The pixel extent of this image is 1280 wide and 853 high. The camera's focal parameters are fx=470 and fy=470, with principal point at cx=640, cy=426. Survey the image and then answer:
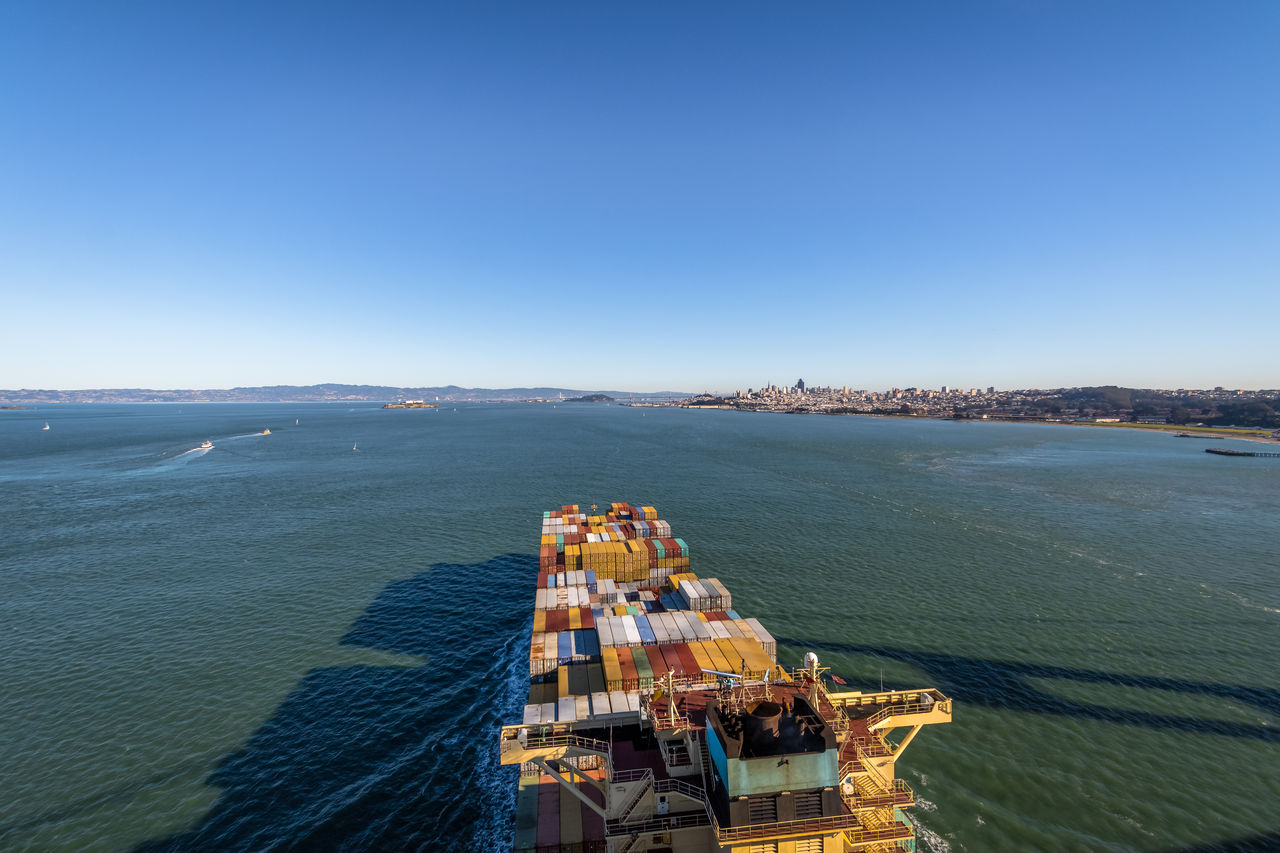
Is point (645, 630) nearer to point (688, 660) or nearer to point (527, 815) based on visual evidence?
point (688, 660)

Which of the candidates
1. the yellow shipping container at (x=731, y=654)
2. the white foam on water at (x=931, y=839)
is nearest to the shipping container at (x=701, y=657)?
the yellow shipping container at (x=731, y=654)

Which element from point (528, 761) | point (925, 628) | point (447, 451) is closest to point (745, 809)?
point (528, 761)

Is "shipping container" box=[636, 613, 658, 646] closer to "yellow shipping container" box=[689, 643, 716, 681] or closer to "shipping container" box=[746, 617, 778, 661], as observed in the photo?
"yellow shipping container" box=[689, 643, 716, 681]

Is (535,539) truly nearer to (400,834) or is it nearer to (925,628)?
(400,834)

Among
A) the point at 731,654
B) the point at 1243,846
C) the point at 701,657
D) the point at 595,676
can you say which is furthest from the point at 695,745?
the point at 1243,846

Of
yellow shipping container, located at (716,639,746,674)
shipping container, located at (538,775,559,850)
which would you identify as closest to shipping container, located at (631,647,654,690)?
yellow shipping container, located at (716,639,746,674)
